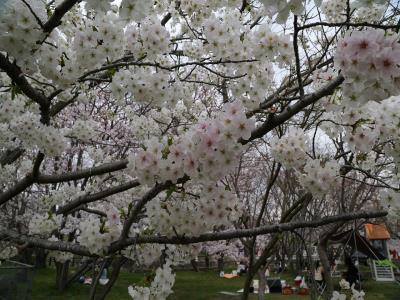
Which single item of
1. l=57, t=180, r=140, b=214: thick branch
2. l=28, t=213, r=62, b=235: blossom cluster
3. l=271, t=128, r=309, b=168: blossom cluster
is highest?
l=271, t=128, r=309, b=168: blossom cluster

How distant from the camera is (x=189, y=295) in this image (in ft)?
49.0

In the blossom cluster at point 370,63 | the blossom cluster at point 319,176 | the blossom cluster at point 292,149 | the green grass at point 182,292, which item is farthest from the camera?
the green grass at point 182,292

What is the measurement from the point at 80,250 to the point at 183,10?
11.1ft

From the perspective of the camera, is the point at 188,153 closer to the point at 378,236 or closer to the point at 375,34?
the point at 375,34

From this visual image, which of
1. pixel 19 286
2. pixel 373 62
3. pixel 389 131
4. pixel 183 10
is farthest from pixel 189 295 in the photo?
pixel 373 62

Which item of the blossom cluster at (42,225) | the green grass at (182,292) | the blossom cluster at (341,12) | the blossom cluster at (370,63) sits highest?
the blossom cluster at (341,12)

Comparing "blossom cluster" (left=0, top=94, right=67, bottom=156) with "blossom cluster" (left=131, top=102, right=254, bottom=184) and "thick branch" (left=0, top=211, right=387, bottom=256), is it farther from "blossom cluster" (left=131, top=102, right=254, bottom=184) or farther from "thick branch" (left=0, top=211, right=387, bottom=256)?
"blossom cluster" (left=131, top=102, right=254, bottom=184)

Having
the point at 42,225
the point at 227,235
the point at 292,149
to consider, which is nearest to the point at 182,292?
the point at 42,225

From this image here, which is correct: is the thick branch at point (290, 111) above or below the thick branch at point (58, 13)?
below

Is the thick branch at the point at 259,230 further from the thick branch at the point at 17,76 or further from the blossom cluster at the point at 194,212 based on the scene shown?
the thick branch at the point at 17,76

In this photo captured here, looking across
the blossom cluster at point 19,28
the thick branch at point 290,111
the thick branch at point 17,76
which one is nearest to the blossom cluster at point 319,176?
the thick branch at point 290,111

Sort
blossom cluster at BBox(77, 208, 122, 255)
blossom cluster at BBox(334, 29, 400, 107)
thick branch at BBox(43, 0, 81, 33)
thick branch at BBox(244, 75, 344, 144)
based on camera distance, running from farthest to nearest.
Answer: blossom cluster at BBox(77, 208, 122, 255), thick branch at BBox(244, 75, 344, 144), thick branch at BBox(43, 0, 81, 33), blossom cluster at BBox(334, 29, 400, 107)

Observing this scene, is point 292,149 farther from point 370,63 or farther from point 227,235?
point 370,63

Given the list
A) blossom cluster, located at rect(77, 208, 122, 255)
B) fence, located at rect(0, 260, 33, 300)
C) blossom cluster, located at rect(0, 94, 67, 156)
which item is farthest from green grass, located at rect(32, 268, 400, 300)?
blossom cluster, located at rect(77, 208, 122, 255)
